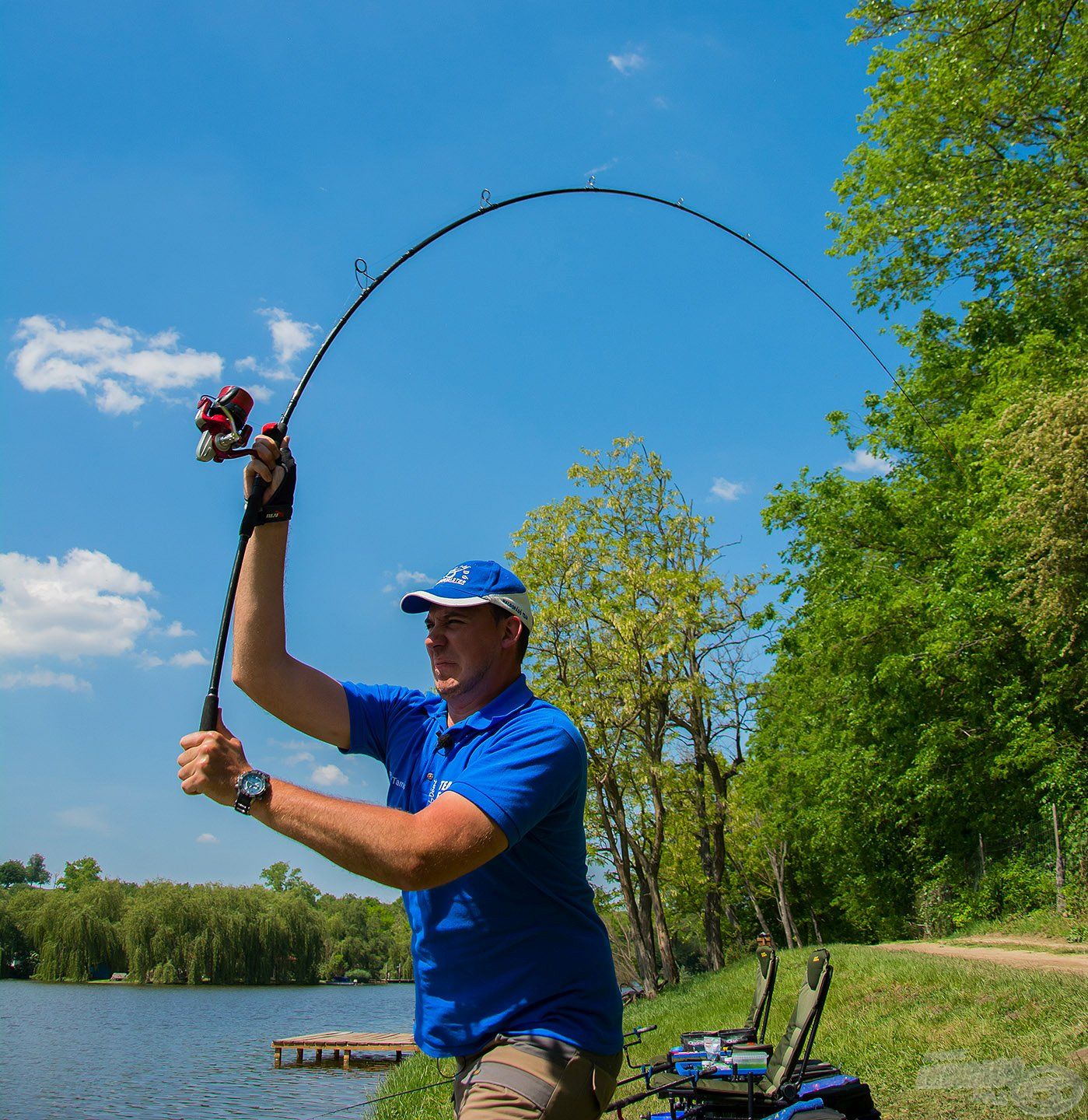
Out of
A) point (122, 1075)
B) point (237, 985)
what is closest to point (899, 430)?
point (122, 1075)

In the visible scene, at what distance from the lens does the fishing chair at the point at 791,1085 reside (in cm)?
634

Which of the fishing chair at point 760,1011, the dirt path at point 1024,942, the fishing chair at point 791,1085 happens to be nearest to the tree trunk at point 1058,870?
the dirt path at point 1024,942

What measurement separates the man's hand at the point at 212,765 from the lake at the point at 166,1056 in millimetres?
13501

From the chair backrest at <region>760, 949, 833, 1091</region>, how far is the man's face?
483 cm

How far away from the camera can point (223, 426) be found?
3312mm

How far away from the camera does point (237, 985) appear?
67250mm

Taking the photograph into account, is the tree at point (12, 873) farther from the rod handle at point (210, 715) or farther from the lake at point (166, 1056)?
the rod handle at point (210, 715)

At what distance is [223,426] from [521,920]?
1.74 metres

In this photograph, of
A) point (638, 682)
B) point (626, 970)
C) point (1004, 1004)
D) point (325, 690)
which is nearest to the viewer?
point (325, 690)

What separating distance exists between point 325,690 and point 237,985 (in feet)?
235

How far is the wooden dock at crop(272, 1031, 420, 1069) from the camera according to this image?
3105cm

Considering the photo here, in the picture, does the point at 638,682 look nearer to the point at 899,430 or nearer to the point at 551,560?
the point at 551,560

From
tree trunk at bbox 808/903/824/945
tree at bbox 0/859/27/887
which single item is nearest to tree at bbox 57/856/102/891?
tree at bbox 0/859/27/887

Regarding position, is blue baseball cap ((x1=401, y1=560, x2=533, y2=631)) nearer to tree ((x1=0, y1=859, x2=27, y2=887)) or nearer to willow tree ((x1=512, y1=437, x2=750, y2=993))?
willow tree ((x1=512, y1=437, x2=750, y2=993))
